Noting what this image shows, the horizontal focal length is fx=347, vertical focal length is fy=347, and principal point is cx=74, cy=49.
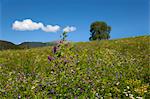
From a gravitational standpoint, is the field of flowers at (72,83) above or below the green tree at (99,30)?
below

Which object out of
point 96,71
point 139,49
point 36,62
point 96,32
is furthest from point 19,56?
point 96,32

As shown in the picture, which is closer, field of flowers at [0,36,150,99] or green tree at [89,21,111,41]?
field of flowers at [0,36,150,99]

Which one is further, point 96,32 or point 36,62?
point 96,32

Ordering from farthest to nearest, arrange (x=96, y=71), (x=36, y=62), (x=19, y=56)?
(x=19, y=56) < (x=36, y=62) < (x=96, y=71)

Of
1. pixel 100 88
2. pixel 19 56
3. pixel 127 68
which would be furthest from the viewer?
pixel 19 56

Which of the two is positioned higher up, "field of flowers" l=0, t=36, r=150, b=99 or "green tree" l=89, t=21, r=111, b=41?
"green tree" l=89, t=21, r=111, b=41

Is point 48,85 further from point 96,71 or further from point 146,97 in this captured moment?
point 96,71

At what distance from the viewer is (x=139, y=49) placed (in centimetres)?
1923

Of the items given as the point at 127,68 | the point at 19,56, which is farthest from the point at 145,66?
the point at 19,56

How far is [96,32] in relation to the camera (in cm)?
6662

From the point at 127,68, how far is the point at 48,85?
496 cm

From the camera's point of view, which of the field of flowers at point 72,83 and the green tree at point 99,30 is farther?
the green tree at point 99,30

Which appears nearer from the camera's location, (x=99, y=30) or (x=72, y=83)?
(x=72, y=83)

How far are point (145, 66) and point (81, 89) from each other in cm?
532
